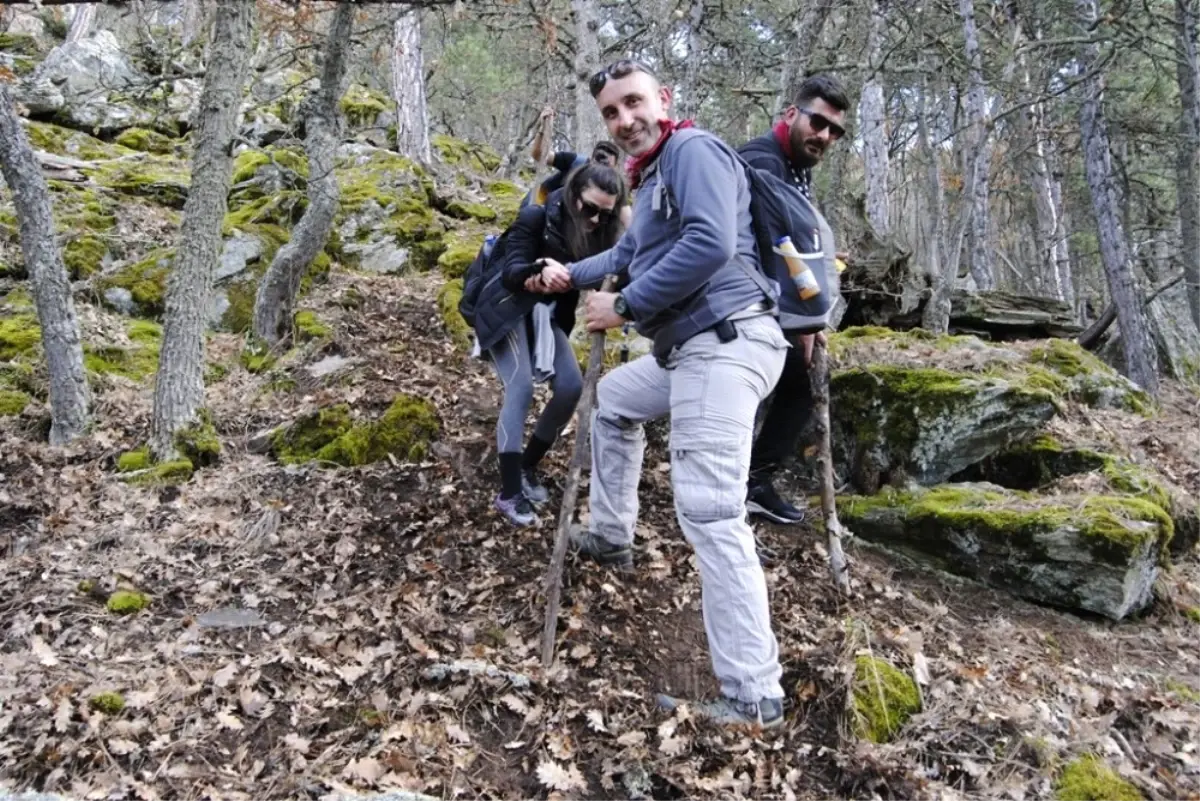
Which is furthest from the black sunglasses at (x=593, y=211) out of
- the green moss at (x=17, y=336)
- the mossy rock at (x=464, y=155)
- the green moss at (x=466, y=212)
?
the mossy rock at (x=464, y=155)

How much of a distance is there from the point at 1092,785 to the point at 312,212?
7.93 metres

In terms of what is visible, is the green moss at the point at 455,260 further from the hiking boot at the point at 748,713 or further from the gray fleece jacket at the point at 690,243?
the hiking boot at the point at 748,713

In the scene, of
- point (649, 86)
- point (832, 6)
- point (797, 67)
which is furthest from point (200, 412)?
point (832, 6)

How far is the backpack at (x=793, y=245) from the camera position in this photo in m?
3.53

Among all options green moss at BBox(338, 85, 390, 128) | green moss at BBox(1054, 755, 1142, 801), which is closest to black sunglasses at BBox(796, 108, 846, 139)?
green moss at BBox(1054, 755, 1142, 801)

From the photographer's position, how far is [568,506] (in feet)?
12.9

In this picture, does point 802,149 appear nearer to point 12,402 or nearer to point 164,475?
point 164,475

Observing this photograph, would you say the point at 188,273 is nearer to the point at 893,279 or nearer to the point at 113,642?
the point at 113,642

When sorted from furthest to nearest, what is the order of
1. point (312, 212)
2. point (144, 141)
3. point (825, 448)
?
point (144, 141), point (312, 212), point (825, 448)

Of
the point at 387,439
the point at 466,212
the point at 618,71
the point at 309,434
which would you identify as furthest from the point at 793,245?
the point at 466,212

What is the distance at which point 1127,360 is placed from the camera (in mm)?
10617

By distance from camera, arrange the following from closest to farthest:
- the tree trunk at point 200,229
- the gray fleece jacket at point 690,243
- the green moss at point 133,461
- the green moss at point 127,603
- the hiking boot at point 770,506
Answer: the gray fleece jacket at point 690,243 → the green moss at point 127,603 → the hiking boot at point 770,506 → the green moss at point 133,461 → the tree trunk at point 200,229

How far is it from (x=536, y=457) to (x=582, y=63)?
5314 millimetres

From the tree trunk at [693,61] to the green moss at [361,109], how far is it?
36.7 ft
